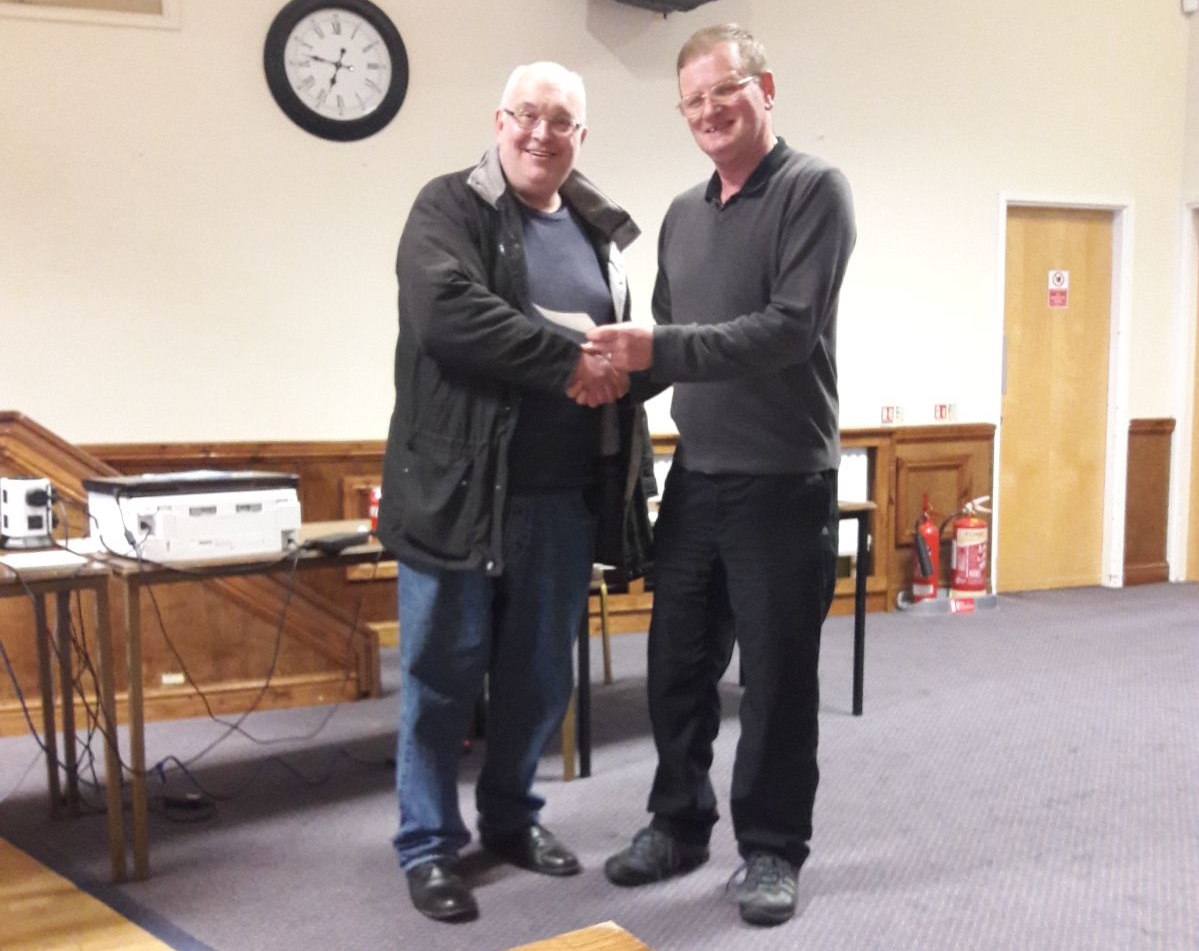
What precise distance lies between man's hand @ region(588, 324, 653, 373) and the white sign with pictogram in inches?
162

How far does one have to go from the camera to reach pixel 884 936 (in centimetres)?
197

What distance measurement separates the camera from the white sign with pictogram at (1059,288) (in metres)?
5.41

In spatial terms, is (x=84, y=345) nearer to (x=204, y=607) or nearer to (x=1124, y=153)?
(x=204, y=607)

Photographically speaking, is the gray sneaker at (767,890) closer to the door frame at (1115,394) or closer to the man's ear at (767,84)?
the man's ear at (767,84)

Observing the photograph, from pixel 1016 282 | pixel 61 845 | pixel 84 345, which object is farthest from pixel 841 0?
pixel 61 845

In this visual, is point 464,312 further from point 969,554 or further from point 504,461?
point 969,554

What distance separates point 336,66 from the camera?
13.3ft

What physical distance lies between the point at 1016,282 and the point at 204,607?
3.89 meters

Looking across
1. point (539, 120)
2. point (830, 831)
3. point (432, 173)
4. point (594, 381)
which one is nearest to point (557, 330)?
point (594, 381)

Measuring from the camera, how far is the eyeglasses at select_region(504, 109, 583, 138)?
197cm

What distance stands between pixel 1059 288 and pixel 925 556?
1.54 m

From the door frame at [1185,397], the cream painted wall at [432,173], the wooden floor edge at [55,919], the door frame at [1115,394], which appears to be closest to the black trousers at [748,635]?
the wooden floor edge at [55,919]

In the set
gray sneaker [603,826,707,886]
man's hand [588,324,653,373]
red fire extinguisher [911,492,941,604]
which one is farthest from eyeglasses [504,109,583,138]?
red fire extinguisher [911,492,941,604]

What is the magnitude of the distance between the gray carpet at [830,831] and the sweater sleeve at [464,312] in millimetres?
972
